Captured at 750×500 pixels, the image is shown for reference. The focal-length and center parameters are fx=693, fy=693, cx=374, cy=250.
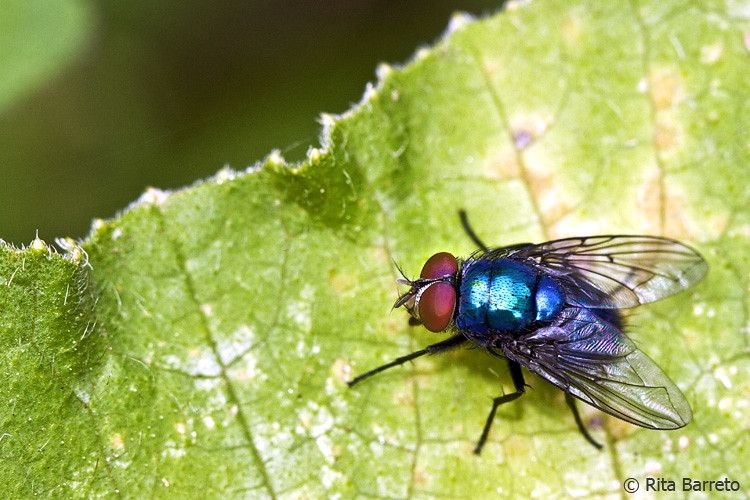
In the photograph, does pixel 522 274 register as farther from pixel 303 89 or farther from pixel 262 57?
pixel 262 57

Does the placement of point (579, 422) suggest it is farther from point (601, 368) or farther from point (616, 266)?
point (616, 266)

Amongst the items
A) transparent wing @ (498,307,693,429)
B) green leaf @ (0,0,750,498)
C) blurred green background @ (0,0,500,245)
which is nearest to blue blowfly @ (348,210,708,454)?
transparent wing @ (498,307,693,429)

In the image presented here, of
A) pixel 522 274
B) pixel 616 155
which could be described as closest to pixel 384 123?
pixel 522 274

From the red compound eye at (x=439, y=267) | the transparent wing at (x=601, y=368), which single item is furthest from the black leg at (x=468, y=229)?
the transparent wing at (x=601, y=368)

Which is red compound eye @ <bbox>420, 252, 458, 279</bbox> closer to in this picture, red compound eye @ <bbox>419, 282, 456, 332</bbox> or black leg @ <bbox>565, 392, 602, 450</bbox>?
red compound eye @ <bbox>419, 282, 456, 332</bbox>

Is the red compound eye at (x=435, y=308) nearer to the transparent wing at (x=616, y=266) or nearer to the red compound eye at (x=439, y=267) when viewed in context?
the red compound eye at (x=439, y=267)

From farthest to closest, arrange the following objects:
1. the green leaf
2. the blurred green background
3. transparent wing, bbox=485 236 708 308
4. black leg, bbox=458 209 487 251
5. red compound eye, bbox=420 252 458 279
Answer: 1. the blurred green background
2. black leg, bbox=458 209 487 251
3. transparent wing, bbox=485 236 708 308
4. red compound eye, bbox=420 252 458 279
5. the green leaf

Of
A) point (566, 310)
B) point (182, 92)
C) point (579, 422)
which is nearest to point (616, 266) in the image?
point (566, 310)

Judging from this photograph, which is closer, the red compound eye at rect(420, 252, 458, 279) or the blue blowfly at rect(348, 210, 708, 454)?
the blue blowfly at rect(348, 210, 708, 454)
